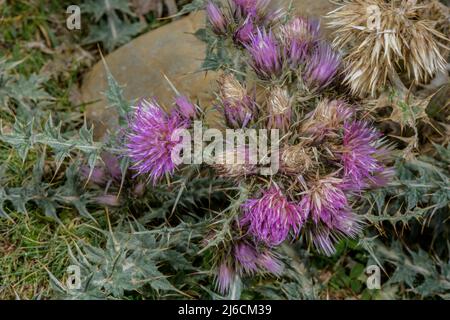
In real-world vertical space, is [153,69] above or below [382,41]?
below

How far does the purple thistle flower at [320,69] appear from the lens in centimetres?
326

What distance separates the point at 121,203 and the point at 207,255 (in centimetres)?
62

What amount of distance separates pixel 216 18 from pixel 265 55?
1.28 ft

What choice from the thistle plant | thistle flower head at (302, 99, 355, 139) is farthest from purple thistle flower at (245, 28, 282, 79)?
thistle flower head at (302, 99, 355, 139)

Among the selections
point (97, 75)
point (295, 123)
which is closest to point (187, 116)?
point (295, 123)

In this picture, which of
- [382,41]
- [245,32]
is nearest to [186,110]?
[245,32]

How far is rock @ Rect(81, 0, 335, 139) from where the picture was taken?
177 inches

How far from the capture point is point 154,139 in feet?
10.4

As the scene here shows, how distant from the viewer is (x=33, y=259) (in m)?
4.01

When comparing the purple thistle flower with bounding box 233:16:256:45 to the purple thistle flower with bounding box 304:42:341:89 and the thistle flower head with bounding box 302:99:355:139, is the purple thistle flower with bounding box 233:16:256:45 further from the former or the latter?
the thistle flower head with bounding box 302:99:355:139

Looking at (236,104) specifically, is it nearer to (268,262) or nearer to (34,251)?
(268,262)

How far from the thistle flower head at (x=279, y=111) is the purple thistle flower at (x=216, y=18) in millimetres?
561

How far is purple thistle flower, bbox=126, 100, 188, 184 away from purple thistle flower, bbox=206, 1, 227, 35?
0.59 metres
